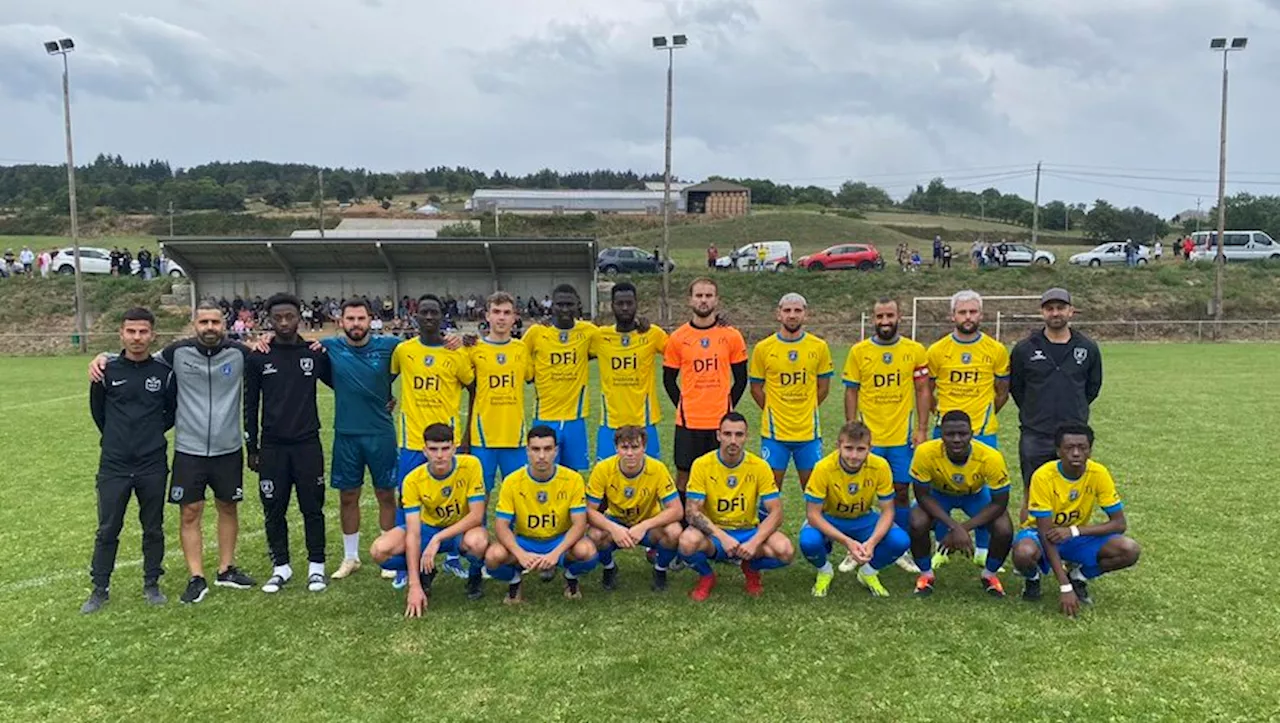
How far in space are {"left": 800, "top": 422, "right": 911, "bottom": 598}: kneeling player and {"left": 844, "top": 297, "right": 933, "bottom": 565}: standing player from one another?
66 centimetres

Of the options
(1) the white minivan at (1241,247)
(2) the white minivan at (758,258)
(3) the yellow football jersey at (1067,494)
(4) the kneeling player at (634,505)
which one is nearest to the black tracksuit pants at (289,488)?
(4) the kneeling player at (634,505)

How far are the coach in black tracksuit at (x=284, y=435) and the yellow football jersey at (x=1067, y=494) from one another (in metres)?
4.46

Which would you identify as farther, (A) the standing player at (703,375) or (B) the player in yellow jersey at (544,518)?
(A) the standing player at (703,375)

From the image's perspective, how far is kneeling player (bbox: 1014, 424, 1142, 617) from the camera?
4648mm

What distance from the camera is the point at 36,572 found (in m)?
5.62

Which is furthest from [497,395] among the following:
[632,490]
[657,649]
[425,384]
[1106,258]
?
[1106,258]

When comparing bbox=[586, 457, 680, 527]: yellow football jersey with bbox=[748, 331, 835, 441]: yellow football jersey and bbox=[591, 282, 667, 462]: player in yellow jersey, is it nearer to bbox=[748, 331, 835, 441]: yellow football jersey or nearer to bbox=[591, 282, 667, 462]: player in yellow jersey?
bbox=[591, 282, 667, 462]: player in yellow jersey

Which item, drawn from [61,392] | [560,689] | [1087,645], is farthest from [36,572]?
[61,392]

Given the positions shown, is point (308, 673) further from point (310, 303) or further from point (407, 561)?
point (310, 303)

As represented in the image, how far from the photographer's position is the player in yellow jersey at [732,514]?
4914 millimetres

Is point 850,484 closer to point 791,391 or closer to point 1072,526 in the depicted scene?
point 791,391

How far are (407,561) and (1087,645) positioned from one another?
381cm

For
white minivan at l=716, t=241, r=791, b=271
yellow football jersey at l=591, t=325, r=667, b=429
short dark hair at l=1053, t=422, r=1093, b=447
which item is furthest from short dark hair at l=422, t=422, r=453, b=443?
white minivan at l=716, t=241, r=791, b=271

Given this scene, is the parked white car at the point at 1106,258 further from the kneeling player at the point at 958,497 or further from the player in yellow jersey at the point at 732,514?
the player in yellow jersey at the point at 732,514
